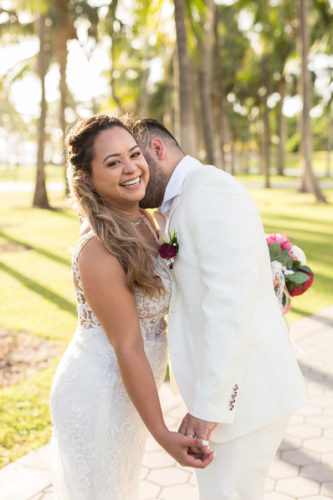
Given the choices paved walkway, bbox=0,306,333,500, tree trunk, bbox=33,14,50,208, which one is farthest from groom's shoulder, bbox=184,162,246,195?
tree trunk, bbox=33,14,50,208

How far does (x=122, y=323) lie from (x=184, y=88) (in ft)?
35.8

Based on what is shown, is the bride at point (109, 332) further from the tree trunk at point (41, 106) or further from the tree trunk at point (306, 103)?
the tree trunk at point (41, 106)

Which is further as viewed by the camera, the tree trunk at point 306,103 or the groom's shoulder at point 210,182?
the tree trunk at point 306,103

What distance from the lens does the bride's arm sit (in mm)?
2100

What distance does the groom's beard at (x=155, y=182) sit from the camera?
7.87 feet

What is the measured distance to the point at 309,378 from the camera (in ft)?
17.1

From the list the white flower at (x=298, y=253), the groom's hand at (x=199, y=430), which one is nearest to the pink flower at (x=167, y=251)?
the groom's hand at (x=199, y=430)

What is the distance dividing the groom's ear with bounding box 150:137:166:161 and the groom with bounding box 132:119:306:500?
0.05 meters

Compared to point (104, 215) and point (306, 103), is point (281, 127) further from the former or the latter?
point (104, 215)

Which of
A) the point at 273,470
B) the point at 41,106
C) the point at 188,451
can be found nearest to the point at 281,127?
the point at 41,106

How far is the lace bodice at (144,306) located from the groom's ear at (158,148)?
0.46m

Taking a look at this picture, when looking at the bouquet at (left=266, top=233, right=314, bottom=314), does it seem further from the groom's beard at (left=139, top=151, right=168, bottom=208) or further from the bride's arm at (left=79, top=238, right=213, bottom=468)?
the bride's arm at (left=79, top=238, right=213, bottom=468)

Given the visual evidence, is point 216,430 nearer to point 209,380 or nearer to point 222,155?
point 209,380

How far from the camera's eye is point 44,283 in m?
9.70
